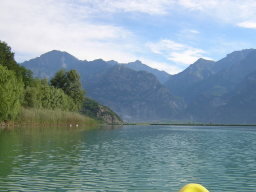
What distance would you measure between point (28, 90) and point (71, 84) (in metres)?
36.6

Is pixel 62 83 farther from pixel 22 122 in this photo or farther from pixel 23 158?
pixel 23 158

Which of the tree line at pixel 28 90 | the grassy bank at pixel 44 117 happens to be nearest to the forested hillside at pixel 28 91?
the tree line at pixel 28 90

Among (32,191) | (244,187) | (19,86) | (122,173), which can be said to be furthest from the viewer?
(19,86)

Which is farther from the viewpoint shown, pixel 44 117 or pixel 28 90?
pixel 28 90

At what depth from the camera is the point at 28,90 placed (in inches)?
3290

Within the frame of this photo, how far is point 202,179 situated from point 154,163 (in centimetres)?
540

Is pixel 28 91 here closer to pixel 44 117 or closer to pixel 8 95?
pixel 44 117

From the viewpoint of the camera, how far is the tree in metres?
119

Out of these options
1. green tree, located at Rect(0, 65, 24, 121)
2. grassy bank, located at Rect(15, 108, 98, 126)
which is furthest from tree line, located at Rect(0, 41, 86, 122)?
grassy bank, located at Rect(15, 108, 98, 126)

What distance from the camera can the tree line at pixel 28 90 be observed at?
199 ft

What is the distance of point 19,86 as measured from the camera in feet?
219

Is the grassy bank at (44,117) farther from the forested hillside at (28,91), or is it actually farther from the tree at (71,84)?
the tree at (71,84)

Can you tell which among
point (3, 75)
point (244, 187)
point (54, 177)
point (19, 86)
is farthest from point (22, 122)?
point (244, 187)

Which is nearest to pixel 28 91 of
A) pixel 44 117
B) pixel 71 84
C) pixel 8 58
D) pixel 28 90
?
pixel 28 90
